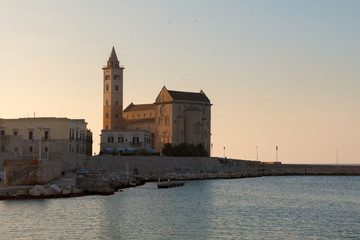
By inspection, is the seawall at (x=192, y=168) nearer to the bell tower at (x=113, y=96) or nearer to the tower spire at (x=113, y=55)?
the bell tower at (x=113, y=96)

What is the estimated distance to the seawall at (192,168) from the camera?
115m

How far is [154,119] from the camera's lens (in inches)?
6152

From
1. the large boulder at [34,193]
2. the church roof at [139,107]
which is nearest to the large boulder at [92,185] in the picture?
the large boulder at [34,193]

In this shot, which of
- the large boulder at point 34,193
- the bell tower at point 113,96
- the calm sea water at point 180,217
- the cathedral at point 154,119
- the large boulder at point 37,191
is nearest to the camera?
the calm sea water at point 180,217

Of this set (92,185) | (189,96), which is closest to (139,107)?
(189,96)

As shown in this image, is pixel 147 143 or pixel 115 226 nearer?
pixel 115 226

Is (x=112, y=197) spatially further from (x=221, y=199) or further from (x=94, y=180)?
(x=221, y=199)

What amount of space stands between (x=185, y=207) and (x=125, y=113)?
338ft

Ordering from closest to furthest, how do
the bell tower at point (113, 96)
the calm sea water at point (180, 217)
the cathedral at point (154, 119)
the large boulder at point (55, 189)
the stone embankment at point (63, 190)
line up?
the calm sea water at point (180, 217)
the stone embankment at point (63, 190)
the large boulder at point (55, 189)
the cathedral at point (154, 119)
the bell tower at point (113, 96)

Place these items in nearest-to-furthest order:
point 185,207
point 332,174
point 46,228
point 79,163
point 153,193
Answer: point 46,228
point 185,207
point 153,193
point 79,163
point 332,174

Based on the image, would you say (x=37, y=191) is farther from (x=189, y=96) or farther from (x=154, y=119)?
(x=189, y=96)

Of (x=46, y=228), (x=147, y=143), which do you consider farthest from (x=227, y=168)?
(x=46, y=228)

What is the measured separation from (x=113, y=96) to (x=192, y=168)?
3495 cm

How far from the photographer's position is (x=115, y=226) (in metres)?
51.8
